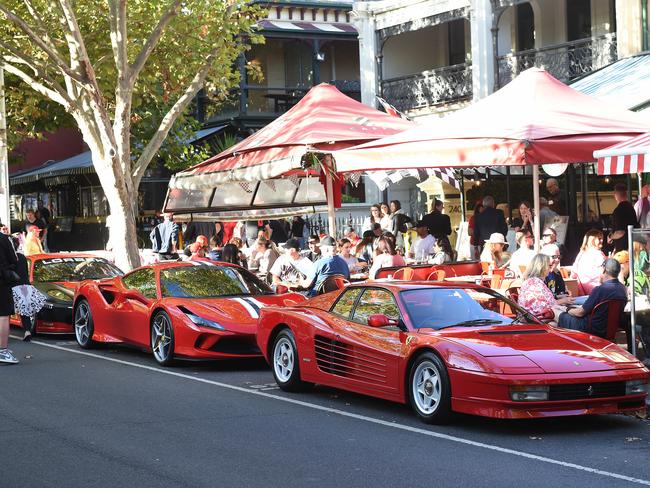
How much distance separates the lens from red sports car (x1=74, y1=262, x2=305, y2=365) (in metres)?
13.4

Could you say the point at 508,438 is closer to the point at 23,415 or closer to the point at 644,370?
the point at 644,370

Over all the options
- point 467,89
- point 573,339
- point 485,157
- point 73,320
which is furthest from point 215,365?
point 467,89

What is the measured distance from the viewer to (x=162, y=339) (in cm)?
1391

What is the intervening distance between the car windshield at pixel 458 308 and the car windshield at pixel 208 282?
14.5ft

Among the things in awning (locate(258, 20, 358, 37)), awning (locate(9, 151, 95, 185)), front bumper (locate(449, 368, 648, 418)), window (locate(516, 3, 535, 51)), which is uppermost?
awning (locate(258, 20, 358, 37))

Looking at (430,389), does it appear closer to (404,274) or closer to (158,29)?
(404,274)

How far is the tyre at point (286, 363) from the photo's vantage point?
37.5ft

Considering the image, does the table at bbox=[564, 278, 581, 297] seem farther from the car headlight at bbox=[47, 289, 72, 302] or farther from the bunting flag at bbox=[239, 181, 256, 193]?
the bunting flag at bbox=[239, 181, 256, 193]

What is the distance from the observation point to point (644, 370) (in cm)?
948

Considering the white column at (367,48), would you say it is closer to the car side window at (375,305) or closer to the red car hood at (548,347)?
the car side window at (375,305)

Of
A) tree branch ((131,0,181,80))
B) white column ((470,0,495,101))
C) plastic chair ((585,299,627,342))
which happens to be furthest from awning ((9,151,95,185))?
plastic chair ((585,299,627,342))

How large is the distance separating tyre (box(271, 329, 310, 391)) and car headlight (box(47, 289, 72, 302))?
6253mm

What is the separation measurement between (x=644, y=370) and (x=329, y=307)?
318 centimetres

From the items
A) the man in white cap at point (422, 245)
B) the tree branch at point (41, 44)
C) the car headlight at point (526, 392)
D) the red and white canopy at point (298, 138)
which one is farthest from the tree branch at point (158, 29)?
the car headlight at point (526, 392)
